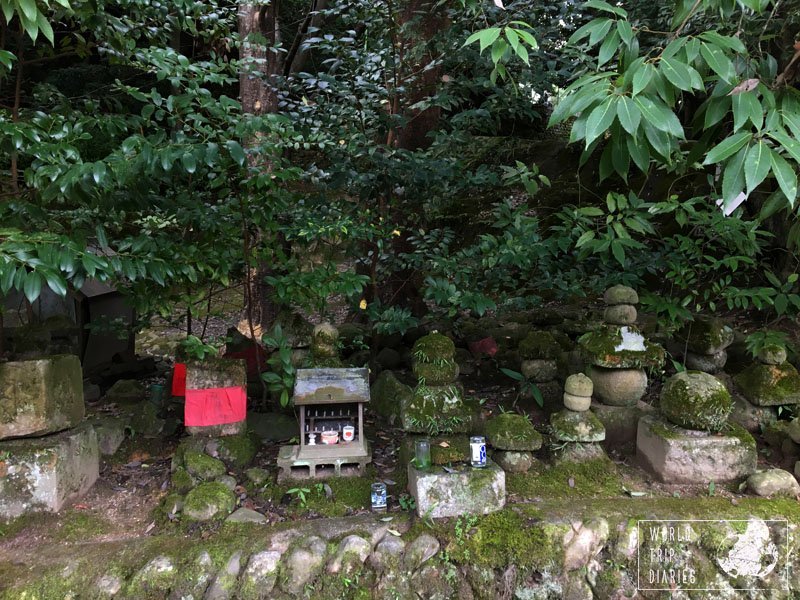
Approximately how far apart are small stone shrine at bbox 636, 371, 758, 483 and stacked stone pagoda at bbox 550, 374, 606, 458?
0.37m

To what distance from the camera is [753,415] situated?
10.8 ft

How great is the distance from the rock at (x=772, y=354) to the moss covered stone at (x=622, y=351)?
72cm

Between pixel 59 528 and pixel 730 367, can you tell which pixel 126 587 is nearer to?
pixel 59 528

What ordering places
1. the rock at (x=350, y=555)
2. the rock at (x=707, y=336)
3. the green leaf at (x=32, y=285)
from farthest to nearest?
the rock at (x=707, y=336) → the rock at (x=350, y=555) → the green leaf at (x=32, y=285)

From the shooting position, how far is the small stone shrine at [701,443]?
2707mm

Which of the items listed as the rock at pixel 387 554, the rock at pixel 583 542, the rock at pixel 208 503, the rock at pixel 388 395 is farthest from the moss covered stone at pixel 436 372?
the rock at pixel 208 503

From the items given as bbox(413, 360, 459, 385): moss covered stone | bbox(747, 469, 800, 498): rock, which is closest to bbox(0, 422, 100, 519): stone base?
bbox(413, 360, 459, 385): moss covered stone

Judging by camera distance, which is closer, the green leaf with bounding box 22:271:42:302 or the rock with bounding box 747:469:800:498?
the green leaf with bounding box 22:271:42:302

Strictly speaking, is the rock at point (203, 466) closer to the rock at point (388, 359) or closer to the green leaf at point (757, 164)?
the rock at point (388, 359)

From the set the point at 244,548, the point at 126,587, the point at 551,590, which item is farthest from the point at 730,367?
the point at 126,587

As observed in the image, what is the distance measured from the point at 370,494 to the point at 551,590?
0.99 meters

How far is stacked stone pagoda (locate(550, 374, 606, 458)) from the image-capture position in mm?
2854

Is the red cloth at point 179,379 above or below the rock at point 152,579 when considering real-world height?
above

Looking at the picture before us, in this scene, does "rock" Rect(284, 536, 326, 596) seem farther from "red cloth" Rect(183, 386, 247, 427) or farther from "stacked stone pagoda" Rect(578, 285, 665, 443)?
"stacked stone pagoda" Rect(578, 285, 665, 443)
